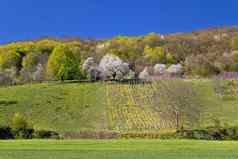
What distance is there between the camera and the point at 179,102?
3425 inches

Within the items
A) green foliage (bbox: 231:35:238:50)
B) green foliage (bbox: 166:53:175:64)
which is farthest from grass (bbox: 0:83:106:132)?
green foliage (bbox: 231:35:238:50)

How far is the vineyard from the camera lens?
2837 inches

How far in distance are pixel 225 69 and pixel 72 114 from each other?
A: 80.0m

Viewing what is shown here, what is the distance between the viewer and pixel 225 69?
148875mm

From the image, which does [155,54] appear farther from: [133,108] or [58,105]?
[133,108]

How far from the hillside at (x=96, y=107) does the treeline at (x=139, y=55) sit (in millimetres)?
31908

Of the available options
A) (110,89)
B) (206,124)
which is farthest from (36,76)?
(206,124)

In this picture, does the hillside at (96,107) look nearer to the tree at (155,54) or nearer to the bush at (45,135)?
the bush at (45,135)

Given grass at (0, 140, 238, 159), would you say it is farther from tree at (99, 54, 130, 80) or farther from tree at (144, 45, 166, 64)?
tree at (144, 45, 166, 64)

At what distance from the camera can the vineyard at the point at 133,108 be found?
72.1 meters

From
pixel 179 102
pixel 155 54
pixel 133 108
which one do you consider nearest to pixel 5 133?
pixel 133 108

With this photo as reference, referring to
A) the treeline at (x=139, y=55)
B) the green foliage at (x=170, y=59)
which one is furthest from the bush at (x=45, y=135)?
the green foliage at (x=170, y=59)

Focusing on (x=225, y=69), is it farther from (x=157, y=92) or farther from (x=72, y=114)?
(x=72, y=114)

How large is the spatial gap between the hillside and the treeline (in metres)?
31.9
